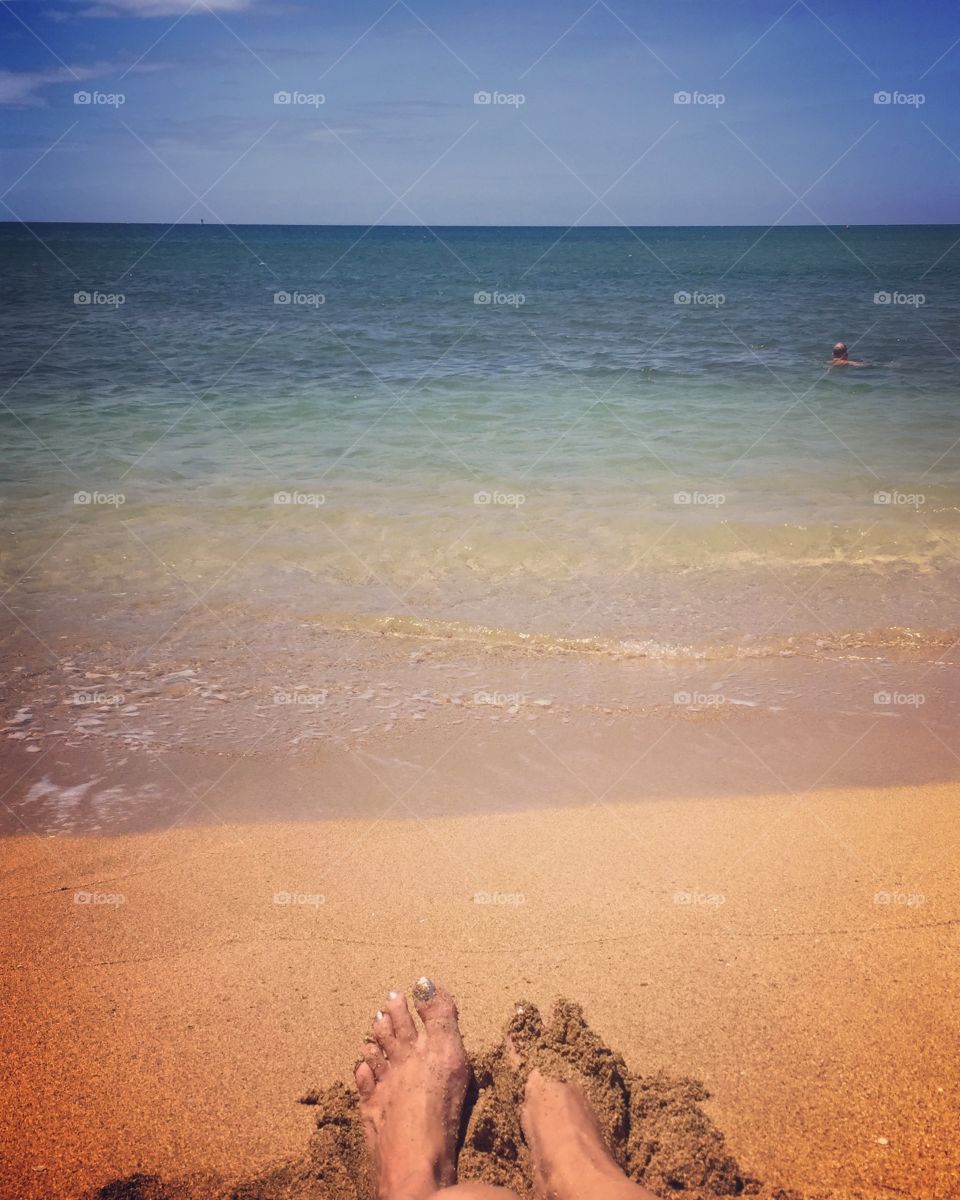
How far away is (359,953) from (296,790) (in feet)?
3.80

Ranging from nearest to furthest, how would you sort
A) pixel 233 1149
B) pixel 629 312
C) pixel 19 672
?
pixel 233 1149 < pixel 19 672 < pixel 629 312

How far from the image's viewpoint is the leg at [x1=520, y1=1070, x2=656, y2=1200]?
1.79 metres

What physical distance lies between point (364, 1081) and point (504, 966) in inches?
22.2

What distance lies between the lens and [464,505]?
306 inches

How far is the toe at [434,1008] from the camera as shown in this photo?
7.35 ft

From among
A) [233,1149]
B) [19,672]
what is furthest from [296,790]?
[19,672]

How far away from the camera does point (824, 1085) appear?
2.19 meters

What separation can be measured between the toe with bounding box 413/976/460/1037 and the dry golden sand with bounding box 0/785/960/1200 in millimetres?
113

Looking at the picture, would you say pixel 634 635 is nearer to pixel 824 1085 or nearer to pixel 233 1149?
pixel 824 1085
